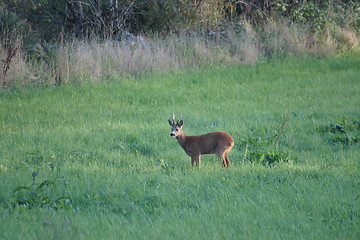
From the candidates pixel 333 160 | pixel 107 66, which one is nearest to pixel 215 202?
pixel 333 160

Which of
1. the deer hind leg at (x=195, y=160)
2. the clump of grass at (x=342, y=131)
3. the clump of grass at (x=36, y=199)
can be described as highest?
the clump of grass at (x=36, y=199)

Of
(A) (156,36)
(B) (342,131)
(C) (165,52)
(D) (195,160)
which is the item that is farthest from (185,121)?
(A) (156,36)

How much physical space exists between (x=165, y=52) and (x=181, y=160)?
8.19 m

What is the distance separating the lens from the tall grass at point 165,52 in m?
14.7

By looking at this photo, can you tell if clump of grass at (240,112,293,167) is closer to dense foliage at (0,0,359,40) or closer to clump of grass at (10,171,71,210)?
clump of grass at (10,171,71,210)

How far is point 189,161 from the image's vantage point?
9094mm

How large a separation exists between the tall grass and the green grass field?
675 mm

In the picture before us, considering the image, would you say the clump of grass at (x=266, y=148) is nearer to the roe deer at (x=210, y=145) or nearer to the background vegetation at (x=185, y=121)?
the background vegetation at (x=185, y=121)

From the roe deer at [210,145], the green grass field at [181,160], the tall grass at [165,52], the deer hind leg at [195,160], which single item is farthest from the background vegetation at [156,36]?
the deer hind leg at [195,160]

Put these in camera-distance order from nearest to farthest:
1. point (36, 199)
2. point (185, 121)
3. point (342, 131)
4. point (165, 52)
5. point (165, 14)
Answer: point (36, 199), point (342, 131), point (185, 121), point (165, 52), point (165, 14)

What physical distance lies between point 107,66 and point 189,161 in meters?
7.37

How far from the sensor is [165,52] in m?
16.8

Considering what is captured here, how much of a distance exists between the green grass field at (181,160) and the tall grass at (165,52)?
675mm

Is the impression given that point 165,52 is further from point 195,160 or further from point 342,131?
point 195,160
